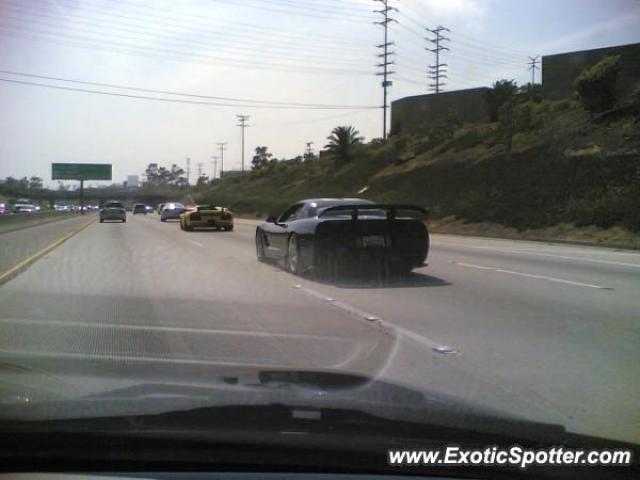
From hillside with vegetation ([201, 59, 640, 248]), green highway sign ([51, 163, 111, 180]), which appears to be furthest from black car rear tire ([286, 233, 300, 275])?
green highway sign ([51, 163, 111, 180])

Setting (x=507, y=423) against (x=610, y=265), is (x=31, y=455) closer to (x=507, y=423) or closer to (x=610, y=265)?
(x=507, y=423)

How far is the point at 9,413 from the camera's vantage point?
3359 mm

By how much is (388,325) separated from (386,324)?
3.1 inches

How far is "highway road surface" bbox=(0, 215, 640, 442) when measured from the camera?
A: 6.05 m

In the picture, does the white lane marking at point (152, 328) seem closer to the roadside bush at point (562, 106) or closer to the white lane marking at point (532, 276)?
the white lane marking at point (532, 276)

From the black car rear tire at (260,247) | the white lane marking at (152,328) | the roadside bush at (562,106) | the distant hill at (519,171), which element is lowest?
the white lane marking at (152,328)

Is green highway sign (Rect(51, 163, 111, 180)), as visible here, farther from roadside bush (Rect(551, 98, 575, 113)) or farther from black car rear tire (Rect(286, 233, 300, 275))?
black car rear tire (Rect(286, 233, 300, 275))

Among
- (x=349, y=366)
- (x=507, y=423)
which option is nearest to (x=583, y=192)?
(x=349, y=366)

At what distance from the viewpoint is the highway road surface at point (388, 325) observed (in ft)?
19.9

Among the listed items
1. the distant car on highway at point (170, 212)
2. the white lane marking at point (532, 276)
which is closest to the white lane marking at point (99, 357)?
the white lane marking at point (532, 276)

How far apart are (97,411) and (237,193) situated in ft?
325

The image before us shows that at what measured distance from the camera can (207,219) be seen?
1309 inches

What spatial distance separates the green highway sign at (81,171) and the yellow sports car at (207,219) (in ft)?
201

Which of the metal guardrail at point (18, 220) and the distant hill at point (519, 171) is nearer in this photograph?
the distant hill at point (519, 171)
